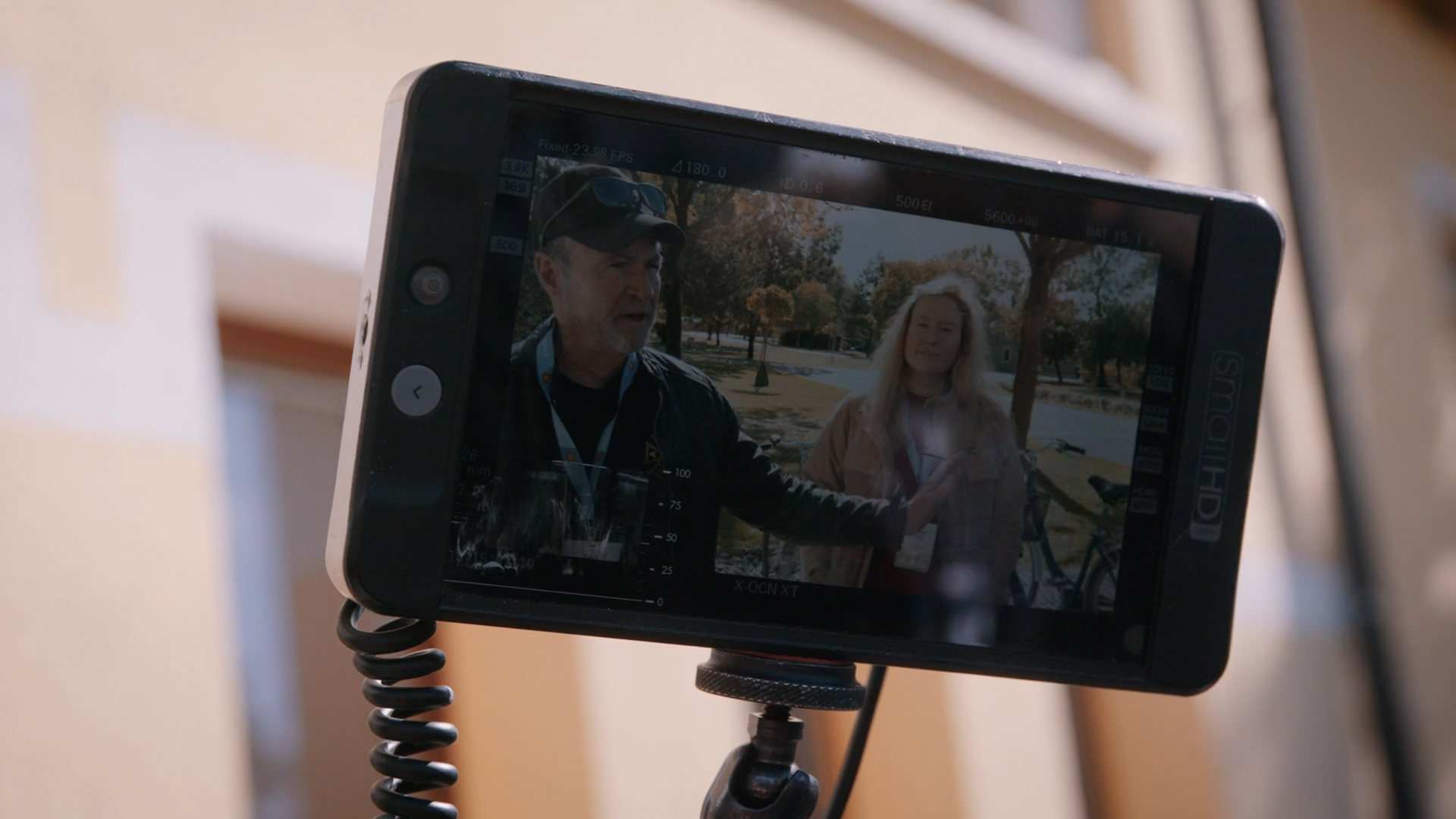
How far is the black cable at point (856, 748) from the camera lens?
779 millimetres

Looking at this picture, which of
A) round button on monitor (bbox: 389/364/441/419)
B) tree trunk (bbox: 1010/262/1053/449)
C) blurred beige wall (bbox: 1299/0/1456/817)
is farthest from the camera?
blurred beige wall (bbox: 1299/0/1456/817)

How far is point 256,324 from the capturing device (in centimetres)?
136

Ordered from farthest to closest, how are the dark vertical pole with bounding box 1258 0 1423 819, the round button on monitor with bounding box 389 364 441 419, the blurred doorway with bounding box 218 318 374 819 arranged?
the dark vertical pole with bounding box 1258 0 1423 819, the blurred doorway with bounding box 218 318 374 819, the round button on monitor with bounding box 389 364 441 419

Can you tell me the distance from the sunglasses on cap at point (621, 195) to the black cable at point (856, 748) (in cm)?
32

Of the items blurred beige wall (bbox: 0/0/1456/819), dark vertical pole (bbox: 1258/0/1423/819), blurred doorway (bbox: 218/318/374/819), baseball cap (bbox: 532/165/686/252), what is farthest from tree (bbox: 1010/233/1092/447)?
dark vertical pole (bbox: 1258/0/1423/819)

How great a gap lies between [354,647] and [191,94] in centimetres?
71

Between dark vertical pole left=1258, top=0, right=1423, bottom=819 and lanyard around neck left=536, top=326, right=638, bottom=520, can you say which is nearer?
lanyard around neck left=536, top=326, right=638, bottom=520

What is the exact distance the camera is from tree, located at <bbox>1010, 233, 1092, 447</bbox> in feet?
2.43

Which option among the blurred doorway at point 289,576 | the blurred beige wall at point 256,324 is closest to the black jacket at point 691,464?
the blurred beige wall at point 256,324

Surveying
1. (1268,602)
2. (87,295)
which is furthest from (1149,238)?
(1268,602)

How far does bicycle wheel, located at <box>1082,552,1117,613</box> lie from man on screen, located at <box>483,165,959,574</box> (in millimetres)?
201

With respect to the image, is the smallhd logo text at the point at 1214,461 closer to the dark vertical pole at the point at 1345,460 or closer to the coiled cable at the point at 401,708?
the coiled cable at the point at 401,708

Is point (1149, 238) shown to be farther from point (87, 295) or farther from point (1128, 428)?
point (87, 295)

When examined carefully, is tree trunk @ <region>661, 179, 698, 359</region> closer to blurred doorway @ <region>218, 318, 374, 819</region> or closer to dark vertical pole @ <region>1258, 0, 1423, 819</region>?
blurred doorway @ <region>218, 318, 374, 819</region>
